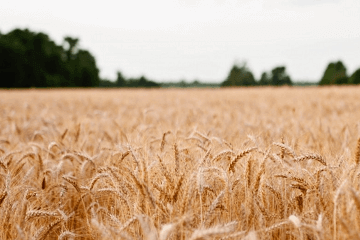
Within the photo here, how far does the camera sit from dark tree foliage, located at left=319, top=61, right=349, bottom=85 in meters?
55.8

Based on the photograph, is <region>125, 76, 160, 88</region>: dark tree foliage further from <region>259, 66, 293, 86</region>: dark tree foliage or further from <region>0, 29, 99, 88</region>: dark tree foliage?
<region>259, 66, 293, 86</region>: dark tree foliage

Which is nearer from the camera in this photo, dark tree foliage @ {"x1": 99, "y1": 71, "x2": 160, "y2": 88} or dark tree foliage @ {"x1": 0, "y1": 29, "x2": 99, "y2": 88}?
dark tree foliage @ {"x1": 0, "y1": 29, "x2": 99, "y2": 88}

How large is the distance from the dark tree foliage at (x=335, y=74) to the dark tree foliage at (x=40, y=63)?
4420cm

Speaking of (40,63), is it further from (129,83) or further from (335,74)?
(335,74)

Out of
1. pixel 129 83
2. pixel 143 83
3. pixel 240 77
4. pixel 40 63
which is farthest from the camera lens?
pixel 129 83

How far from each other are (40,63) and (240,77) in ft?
131

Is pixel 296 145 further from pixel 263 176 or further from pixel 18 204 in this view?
pixel 18 204

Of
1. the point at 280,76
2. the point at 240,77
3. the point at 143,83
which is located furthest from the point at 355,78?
the point at 143,83

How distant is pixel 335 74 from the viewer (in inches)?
2302

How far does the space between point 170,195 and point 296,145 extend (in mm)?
980

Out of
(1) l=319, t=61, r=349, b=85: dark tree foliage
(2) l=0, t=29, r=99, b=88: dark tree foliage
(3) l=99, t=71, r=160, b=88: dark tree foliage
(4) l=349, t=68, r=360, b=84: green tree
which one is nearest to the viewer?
(2) l=0, t=29, r=99, b=88: dark tree foliage

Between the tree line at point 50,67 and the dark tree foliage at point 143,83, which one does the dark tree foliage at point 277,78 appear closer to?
the tree line at point 50,67

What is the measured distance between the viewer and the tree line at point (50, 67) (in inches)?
1694

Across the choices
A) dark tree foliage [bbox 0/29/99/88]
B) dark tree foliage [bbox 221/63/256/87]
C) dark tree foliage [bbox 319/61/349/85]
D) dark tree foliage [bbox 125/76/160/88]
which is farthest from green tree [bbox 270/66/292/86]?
dark tree foliage [bbox 0/29/99/88]
